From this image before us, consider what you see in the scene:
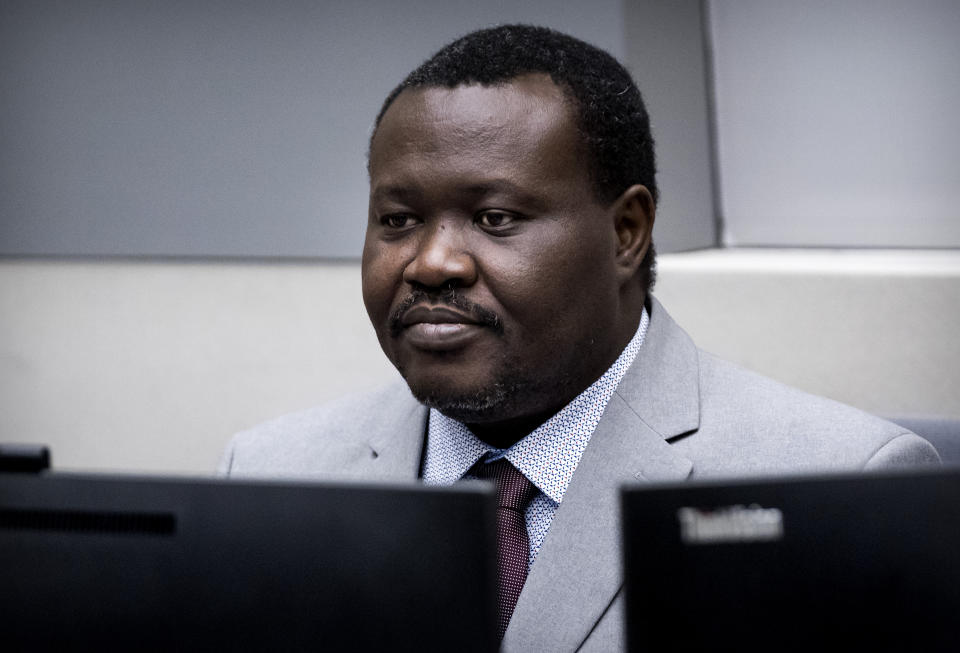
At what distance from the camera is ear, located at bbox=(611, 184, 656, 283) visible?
138 centimetres

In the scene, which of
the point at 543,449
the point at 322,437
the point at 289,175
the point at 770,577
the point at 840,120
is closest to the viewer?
the point at 770,577

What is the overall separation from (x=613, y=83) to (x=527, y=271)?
323mm

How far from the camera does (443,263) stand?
3.92ft

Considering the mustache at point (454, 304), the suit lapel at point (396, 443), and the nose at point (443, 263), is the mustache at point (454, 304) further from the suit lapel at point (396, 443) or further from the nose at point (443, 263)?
the suit lapel at point (396, 443)

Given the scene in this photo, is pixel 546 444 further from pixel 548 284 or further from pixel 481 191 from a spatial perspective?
pixel 481 191

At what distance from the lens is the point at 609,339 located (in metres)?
1.36

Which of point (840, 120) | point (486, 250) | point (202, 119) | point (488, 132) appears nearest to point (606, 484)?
point (486, 250)

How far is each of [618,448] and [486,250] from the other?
281mm

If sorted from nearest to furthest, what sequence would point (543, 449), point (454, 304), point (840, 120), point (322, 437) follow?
point (454, 304) → point (543, 449) → point (322, 437) → point (840, 120)

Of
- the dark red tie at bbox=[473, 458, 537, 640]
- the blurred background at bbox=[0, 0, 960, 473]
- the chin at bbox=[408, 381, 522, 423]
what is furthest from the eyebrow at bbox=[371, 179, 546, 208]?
the blurred background at bbox=[0, 0, 960, 473]

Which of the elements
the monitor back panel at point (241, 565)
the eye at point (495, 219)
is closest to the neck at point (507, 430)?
the eye at point (495, 219)

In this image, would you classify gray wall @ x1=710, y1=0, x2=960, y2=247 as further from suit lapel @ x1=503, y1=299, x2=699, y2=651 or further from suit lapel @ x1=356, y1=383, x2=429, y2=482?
suit lapel @ x1=356, y1=383, x2=429, y2=482

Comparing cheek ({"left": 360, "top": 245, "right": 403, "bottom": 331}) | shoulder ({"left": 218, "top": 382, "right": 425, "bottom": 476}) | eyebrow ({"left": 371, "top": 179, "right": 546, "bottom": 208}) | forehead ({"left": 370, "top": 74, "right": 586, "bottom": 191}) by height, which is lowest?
shoulder ({"left": 218, "top": 382, "right": 425, "bottom": 476})

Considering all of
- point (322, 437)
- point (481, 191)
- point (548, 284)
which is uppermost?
point (481, 191)
